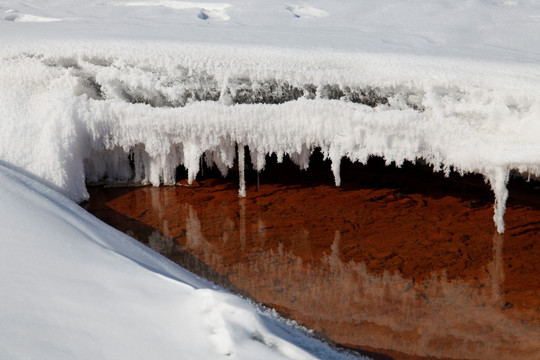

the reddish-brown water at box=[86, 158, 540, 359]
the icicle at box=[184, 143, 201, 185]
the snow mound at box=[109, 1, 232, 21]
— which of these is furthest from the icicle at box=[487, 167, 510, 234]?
the snow mound at box=[109, 1, 232, 21]

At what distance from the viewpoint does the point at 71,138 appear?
9.41ft

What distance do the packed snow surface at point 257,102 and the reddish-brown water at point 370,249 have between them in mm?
235

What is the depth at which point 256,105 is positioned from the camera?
2.91 metres

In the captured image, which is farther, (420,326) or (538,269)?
(538,269)

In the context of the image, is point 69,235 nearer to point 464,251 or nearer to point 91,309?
point 91,309

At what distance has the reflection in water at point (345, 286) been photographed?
221 cm

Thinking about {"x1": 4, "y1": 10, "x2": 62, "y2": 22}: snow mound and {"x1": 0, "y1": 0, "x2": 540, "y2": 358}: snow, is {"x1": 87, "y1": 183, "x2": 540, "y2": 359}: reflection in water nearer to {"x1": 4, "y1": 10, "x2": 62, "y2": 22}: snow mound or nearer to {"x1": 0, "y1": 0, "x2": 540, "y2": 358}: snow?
{"x1": 0, "y1": 0, "x2": 540, "y2": 358}: snow

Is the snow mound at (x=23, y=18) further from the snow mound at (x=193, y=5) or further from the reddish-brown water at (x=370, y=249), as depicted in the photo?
the reddish-brown water at (x=370, y=249)

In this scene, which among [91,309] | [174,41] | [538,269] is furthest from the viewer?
[174,41]

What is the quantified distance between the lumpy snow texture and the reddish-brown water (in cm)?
47

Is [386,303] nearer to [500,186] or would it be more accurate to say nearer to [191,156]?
[500,186]

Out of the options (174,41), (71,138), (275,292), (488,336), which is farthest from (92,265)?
(174,41)

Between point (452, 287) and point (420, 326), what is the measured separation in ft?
1.28

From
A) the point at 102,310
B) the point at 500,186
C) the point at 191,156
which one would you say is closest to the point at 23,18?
the point at 191,156
